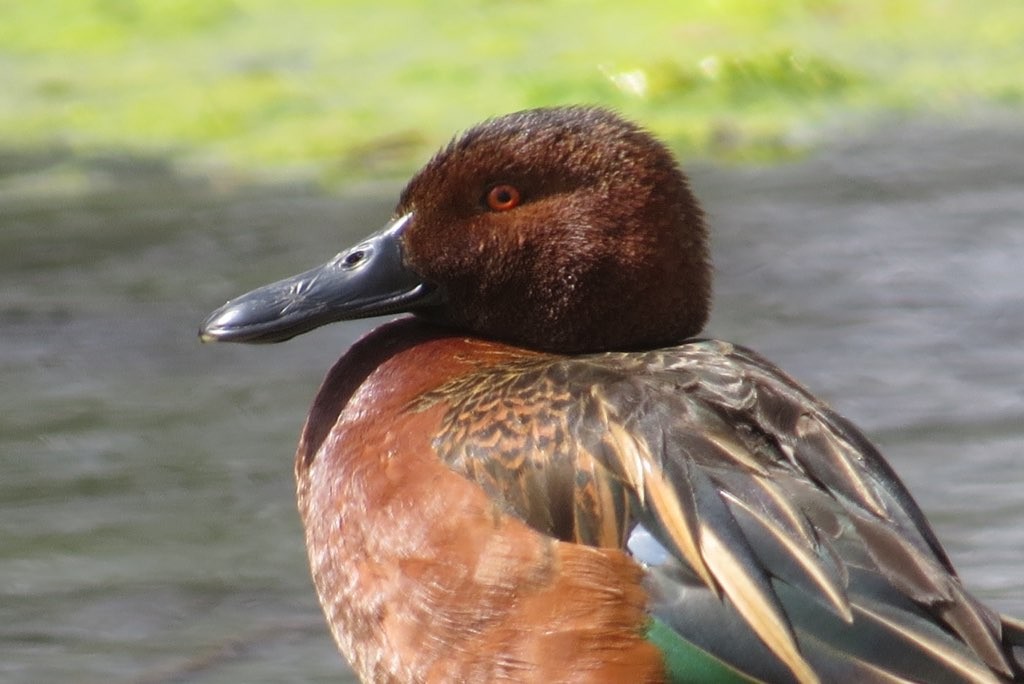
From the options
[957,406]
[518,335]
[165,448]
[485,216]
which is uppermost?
[485,216]

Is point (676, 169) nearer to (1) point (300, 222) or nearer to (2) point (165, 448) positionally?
(2) point (165, 448)

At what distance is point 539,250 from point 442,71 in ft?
17.4

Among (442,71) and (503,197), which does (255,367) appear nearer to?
(503,197)

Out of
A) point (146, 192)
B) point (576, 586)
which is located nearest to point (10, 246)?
point (146, 192)

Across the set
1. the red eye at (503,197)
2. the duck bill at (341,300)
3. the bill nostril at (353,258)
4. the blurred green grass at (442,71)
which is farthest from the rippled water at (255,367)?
the red eye at (503,197)

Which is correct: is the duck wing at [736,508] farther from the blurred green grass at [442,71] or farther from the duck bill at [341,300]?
the blurred green grass at [442,71]

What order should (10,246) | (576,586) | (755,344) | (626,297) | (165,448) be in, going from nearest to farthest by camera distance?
(576,586)
(626,297)
(165,448)
(755,344)
(10,246)

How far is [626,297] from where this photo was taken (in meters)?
3.89

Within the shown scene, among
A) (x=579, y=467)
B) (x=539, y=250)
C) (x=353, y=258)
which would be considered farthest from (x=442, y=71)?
(x=579, y=467)

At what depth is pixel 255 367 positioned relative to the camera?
21.1 feet

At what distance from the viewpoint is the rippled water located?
471 centimetres

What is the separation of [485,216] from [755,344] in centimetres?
258

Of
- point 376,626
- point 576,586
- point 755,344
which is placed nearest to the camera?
point 576,586

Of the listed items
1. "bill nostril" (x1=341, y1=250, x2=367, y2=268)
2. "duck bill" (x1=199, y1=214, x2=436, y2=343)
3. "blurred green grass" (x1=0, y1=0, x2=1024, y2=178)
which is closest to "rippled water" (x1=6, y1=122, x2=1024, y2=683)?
"blurred green grass" (x1=0, y1=0, x2=1024, y2=178)
